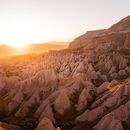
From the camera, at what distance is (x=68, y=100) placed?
64.4 metres

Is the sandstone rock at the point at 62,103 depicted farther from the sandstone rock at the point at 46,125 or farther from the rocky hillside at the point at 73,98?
the sandstone rock at the point at 46,125

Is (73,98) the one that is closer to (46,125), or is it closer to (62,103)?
(62,103)

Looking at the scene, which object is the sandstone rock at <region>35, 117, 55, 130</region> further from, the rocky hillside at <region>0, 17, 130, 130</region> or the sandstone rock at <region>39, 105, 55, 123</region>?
the sandstone rock at <region>39, 105, 55, 123</region>

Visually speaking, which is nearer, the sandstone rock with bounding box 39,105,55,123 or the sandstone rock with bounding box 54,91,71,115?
the sandstone rock with bounding box 39,105,55,123

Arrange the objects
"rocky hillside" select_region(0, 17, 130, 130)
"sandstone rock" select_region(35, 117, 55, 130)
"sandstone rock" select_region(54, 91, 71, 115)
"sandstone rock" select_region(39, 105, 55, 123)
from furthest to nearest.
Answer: "sandstone rock" select_region(54, 91, 71, 115) < "sandstone rock" select_region(39, 105, 55, 123) < "rocky hillside" select_region(0, 17, 130, 130) < "sandstone rock" select_region(35, 117, 55, 130)

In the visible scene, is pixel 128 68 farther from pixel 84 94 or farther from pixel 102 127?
pixel 102 127

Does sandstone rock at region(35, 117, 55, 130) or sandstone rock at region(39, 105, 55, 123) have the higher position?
sandstone rock at region(35, 117, 55, 130)

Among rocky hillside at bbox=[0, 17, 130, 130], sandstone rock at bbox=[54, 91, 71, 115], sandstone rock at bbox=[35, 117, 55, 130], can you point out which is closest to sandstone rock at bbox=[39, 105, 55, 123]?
rocky hillside at bbox=[0, 17, 130, 130]

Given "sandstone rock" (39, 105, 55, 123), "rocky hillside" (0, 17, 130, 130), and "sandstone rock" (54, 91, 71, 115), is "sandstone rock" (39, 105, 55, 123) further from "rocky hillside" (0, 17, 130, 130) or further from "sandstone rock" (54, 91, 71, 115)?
"sandstone rock" (54, 91, 71, 115)

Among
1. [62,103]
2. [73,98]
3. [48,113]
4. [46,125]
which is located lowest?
[48,113]

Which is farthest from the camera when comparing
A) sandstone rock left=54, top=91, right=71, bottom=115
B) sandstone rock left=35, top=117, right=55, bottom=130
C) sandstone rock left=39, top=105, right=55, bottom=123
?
sandstone rock left=54, top=91, right=71, bottom=115

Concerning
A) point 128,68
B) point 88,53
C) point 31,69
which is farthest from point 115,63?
point 31,69

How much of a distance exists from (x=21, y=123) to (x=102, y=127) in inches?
705

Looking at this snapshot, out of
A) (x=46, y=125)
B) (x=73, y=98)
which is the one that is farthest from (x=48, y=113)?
(x=46, y=125)
